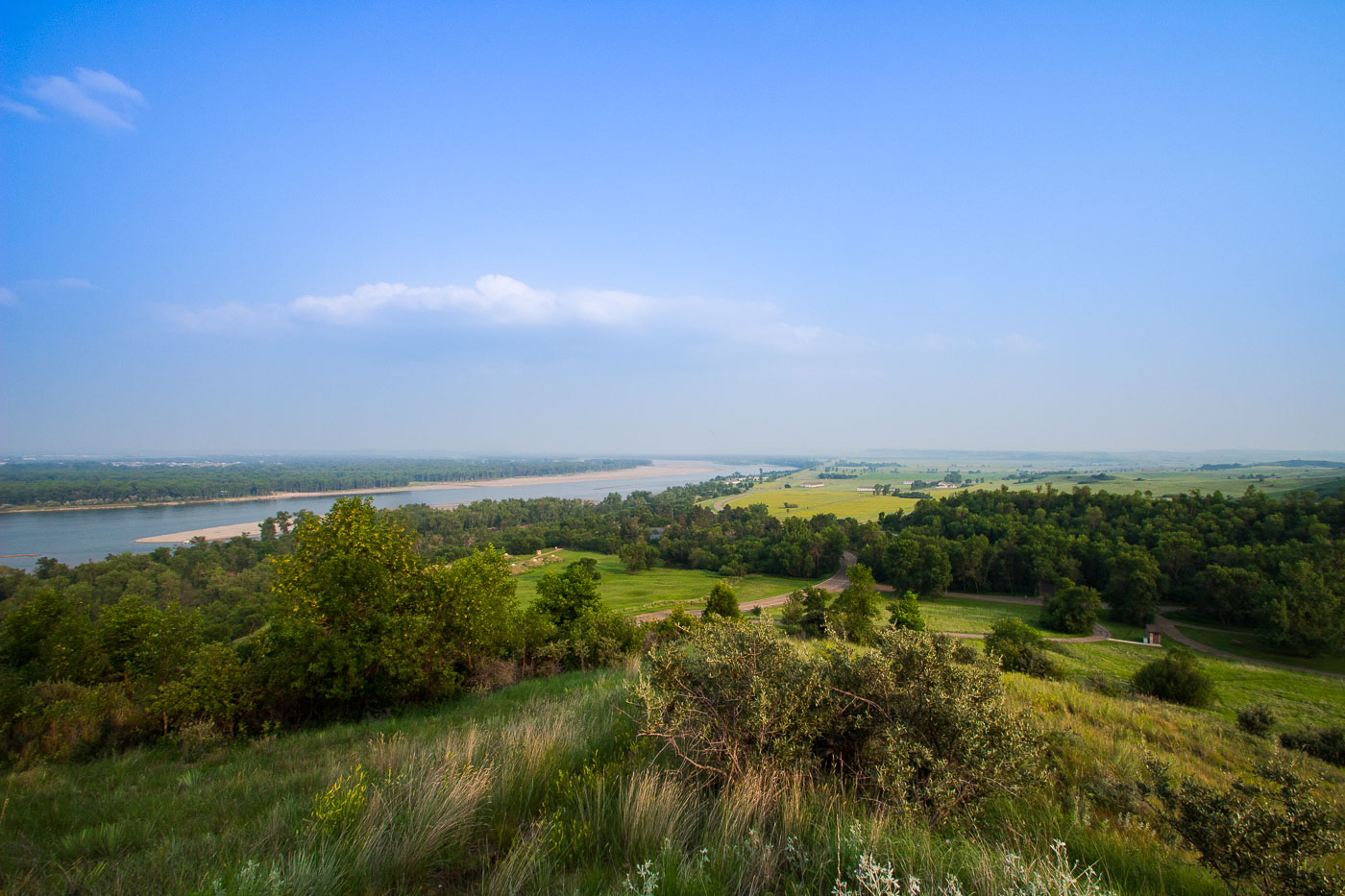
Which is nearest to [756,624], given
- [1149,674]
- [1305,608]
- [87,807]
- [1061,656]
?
[87,807]

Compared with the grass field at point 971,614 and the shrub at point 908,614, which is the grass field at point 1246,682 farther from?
the shrub at point 908,614

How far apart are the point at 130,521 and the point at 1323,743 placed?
471ft

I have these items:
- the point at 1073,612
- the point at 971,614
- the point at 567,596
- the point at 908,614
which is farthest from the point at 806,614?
the point at 1073,612

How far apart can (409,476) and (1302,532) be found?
20643cm

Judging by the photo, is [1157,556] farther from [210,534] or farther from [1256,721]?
[210,534]

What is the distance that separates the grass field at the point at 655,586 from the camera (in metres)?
51.0

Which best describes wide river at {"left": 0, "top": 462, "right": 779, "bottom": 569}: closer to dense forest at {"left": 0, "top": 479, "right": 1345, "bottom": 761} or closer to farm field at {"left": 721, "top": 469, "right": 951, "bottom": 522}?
dense forest at {"left": 0, "top": 479, "right": 1345, "bottom": 761}

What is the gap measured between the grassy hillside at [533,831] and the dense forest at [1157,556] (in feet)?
180

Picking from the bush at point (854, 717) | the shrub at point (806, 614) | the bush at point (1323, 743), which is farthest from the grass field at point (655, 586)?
the bush at point (854, 717)

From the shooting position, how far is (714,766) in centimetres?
457

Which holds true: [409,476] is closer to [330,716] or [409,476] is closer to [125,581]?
[125,581]

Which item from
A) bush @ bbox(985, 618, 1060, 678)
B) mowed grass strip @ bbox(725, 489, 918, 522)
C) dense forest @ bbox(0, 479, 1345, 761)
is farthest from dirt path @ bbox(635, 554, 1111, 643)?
mowed grass strip @ bbox(725, 489, 918, 522)

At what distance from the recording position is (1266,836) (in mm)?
3139

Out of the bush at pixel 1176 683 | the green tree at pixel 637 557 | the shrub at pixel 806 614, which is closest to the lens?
the bush at pixel 1176 683
